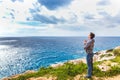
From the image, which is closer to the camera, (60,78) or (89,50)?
(89,50)

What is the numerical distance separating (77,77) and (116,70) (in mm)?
4107

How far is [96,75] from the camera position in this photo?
19.9 meters

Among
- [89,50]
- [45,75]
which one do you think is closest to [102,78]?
[89,50]

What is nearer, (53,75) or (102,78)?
(102,78)

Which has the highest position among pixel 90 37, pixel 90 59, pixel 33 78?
pixel 90 37

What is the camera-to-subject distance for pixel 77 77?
785 inches

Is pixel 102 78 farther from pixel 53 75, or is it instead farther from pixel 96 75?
pixel 53 75

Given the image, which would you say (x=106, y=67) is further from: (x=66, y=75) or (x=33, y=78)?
(x=33, y=78)

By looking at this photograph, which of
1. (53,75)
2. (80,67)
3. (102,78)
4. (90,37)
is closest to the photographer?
(90,37)

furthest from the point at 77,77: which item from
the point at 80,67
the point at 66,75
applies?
the point at 80,67

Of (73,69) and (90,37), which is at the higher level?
(90,37)

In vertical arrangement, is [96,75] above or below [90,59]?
below

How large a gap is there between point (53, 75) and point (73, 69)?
7.06 feet

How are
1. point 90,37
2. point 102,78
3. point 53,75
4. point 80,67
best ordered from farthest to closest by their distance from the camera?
1. point 80,67
2. point 53,75
3. point 102,78
4. point 90,37
